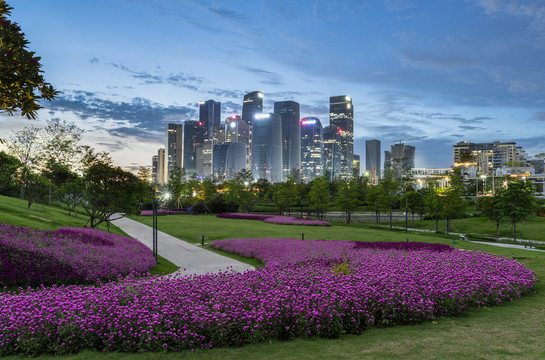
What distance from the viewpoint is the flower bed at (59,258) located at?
1234cm

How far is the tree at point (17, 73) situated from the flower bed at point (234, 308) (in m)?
4.28

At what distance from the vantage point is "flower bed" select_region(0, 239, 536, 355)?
689 centimetres

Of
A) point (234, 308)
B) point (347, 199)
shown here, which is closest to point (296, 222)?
point (347, 199)

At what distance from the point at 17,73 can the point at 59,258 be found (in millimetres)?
8138

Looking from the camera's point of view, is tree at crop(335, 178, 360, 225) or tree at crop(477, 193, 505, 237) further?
tree at crop(335, 178, 360, 225)

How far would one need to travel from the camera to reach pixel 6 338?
671 cm

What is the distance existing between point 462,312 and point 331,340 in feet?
14.5

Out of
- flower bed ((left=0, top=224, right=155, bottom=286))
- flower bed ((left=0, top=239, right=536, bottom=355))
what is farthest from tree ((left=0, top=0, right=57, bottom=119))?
flower bed ((left=0, top=224, right=155, bottom=286))

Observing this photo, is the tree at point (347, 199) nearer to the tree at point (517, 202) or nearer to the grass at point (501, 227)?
the grass at point (501, 227)

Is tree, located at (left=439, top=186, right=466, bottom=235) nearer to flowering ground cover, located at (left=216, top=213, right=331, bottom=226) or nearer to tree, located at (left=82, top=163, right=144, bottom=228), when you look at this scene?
flowering ground cover, located at (left=216, top=213, right=331, bottom=226)

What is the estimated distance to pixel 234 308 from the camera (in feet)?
25.8

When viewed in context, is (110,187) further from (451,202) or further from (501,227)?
(501,227)

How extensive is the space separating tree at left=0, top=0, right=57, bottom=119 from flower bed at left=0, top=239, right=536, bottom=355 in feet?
14.1

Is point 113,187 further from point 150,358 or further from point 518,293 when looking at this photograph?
point 518,293
